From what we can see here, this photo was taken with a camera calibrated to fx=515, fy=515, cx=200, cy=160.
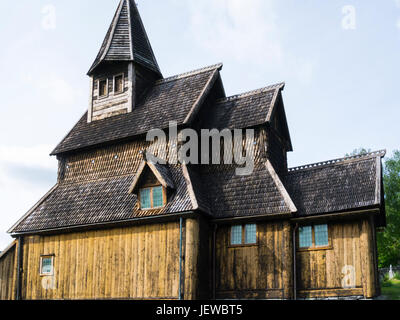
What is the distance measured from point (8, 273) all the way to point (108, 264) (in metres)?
6.18

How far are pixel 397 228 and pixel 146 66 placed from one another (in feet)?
89.9

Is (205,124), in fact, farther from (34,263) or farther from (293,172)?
(34,263)

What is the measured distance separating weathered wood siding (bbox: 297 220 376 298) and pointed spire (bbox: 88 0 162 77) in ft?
45.9

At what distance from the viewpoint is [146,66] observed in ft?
92.2

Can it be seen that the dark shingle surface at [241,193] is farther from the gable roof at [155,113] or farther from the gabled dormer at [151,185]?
the gable roof at [155,113]

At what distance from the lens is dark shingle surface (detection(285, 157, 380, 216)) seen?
20094 mm

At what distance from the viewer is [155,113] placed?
25.2 m

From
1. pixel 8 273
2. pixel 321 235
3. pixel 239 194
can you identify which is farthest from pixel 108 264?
pixel 321 235

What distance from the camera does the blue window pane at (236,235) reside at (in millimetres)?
21328

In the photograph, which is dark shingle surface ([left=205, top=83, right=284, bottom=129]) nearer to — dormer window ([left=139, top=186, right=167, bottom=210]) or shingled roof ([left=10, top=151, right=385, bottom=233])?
shingled roof ([left=10, top=151, right=385, bottom=233])

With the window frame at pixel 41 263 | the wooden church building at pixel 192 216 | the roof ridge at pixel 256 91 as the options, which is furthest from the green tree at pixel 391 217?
the window frame at pixel 41 263

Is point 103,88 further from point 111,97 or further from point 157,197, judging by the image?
point 157,197

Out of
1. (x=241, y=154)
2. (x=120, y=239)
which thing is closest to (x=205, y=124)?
(x=241, y=154)

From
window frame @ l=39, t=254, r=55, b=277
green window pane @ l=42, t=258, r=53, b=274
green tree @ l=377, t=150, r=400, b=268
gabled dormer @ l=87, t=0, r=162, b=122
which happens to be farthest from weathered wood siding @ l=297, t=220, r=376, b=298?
green tree @ l=377, t=150, r=400, b=268
